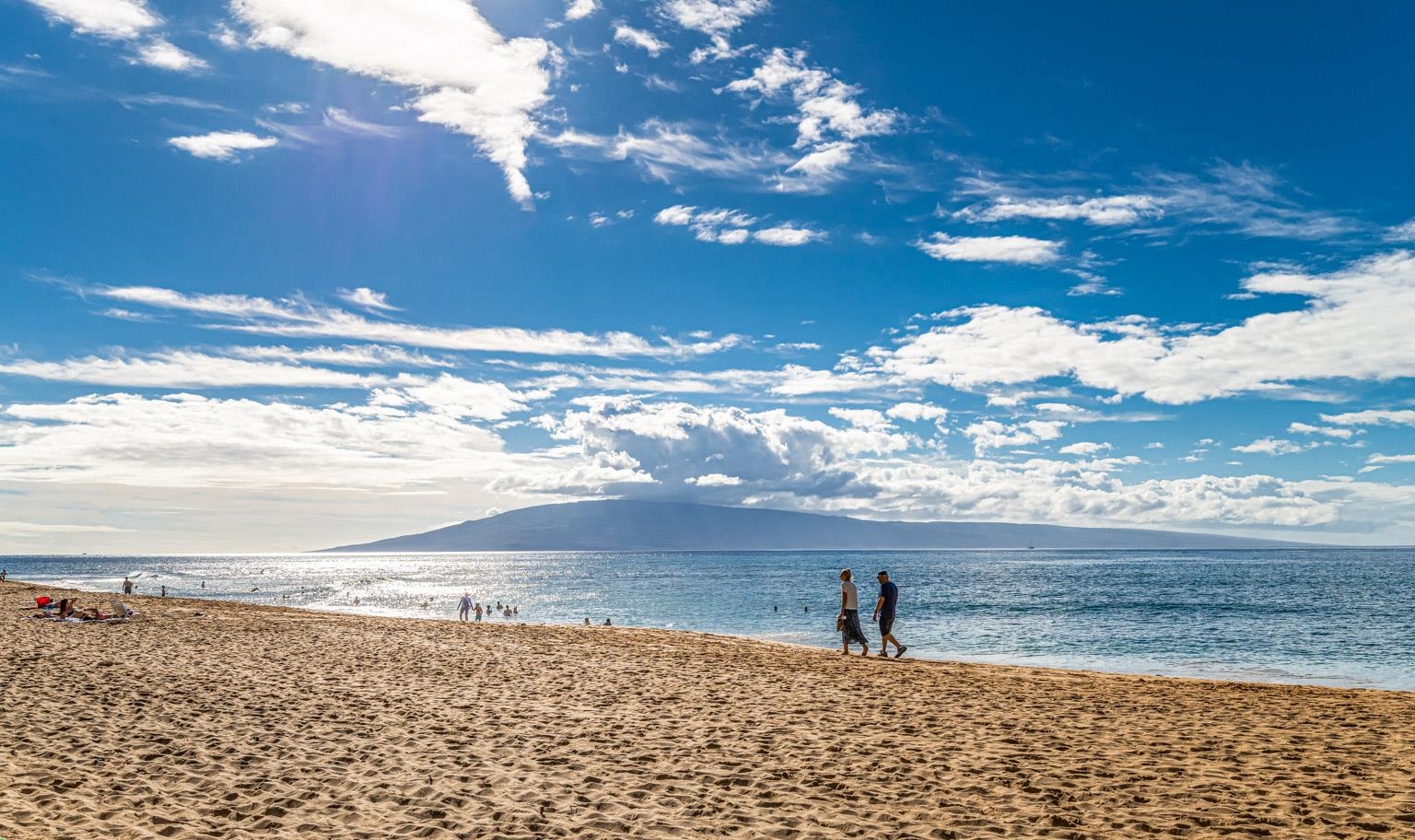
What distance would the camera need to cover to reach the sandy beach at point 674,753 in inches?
295

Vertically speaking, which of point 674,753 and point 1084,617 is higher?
point 674,753

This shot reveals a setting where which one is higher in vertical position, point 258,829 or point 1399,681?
point 258,829

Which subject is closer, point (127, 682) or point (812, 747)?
point (812, 747)

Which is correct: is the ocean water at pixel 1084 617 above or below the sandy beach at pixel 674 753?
below

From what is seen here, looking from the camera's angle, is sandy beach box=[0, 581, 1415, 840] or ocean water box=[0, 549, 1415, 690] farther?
ocean water box=[0, 549, 1415, 690]

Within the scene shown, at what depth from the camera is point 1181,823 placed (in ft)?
24.1

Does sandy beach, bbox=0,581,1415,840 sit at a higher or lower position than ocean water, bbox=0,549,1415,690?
higher

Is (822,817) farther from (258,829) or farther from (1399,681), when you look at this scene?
(1399,681)

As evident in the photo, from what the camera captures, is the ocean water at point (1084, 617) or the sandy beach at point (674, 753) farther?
the ocean water at point (1084, 617)

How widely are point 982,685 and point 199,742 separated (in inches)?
492

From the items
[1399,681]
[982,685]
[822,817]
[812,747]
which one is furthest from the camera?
[1399,681]

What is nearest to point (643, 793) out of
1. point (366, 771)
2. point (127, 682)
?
point (366, 771)

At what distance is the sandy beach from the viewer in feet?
24.6

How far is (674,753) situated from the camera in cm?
989
